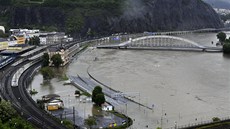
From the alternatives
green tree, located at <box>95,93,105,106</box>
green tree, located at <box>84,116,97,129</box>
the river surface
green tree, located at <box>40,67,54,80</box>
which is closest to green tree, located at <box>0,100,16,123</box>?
green tree, located at <box>84,116,97,129</box>

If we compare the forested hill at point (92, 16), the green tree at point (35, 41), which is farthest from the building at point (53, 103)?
the forested hill at point (92, 16)

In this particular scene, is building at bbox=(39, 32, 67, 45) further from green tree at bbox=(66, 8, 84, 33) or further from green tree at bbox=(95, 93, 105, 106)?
green tree at bbox=(95, 93, 105, 106)

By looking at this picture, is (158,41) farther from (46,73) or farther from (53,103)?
(53,103)

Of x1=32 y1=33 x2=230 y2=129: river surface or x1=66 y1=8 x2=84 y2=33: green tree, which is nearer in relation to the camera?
x1=32 y1=33 x2=230 y2=129: river surface

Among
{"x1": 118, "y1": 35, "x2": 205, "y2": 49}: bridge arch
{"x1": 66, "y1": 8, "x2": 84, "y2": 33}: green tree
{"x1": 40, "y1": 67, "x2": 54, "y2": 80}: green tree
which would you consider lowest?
{"x1": 40, "y1": 67, "x2": 54, "y2": 80}: green tree

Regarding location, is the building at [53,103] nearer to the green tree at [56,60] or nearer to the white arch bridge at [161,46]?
the green tree at [56,60]

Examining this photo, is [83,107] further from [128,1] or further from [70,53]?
[128,1]
